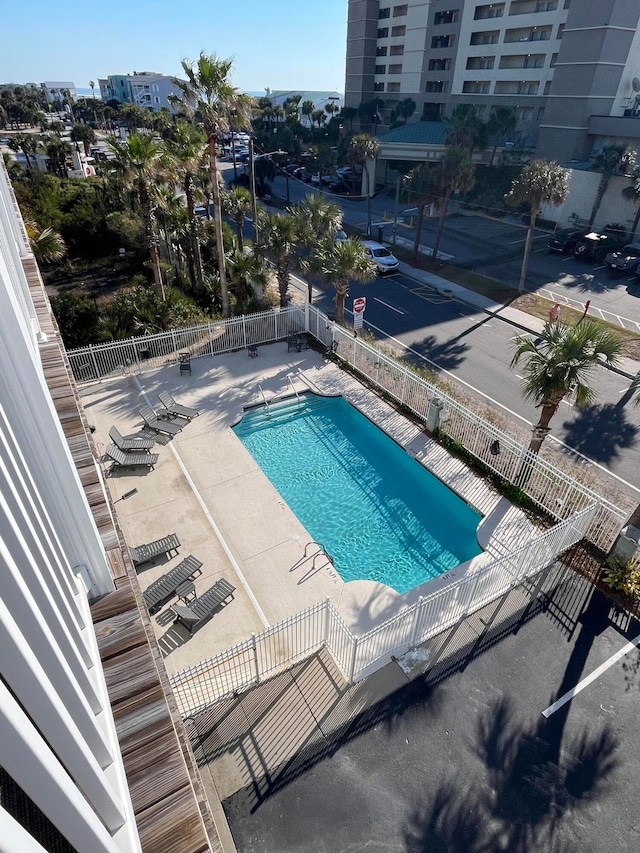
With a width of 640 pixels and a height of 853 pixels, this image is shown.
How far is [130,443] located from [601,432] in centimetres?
1554

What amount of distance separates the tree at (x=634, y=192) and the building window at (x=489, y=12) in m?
26.6

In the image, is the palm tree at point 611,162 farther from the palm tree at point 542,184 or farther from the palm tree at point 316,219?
the palm tree at point 316,219

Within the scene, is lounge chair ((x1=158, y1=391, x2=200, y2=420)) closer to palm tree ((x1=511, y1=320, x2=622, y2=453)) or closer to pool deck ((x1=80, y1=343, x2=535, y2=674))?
pool deck ((x1=80, y1=343, x2=535, y2=674))

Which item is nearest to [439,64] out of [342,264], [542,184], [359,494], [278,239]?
[542,184]

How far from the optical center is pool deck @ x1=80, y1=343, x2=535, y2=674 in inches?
428

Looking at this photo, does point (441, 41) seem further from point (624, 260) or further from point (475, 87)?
point (624, 260)

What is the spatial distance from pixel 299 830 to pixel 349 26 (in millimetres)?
79505

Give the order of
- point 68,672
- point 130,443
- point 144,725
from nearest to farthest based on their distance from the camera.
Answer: point 68,672 < point 144,725 < point 130,443

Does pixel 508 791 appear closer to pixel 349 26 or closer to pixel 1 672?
pixel 1 672

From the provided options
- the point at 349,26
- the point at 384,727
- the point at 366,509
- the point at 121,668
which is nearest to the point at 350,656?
the point at 384,727

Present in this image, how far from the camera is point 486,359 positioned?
70.9 feet

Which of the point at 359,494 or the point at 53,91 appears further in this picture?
the point at 53,91

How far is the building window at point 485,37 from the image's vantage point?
50094 millimetres

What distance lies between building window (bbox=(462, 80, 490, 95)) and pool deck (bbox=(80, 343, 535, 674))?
50.1m
